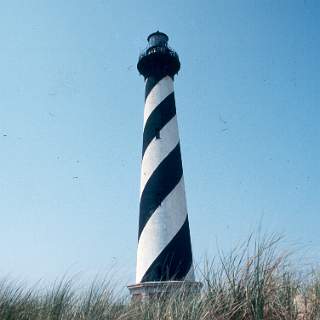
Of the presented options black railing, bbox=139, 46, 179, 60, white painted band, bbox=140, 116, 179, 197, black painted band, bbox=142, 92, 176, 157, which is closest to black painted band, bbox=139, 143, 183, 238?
white painted band, bbox=140, 116, 179, 197

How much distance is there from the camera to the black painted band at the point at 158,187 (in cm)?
1112

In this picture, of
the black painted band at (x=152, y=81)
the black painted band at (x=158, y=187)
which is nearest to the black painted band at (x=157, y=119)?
the black painted band at (x=152, y=81)

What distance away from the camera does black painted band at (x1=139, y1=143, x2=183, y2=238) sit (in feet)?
36.5

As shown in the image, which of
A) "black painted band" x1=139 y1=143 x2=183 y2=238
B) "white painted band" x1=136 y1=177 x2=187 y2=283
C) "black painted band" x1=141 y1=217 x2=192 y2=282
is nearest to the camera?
"black painted band" x1=141 y1=217 x2=192 y2=282

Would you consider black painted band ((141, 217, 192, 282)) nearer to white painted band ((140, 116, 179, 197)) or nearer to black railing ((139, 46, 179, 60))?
white painted band ((140, 116, 179, 197))

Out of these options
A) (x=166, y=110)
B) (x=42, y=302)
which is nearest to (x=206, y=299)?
(x=42, y=302)

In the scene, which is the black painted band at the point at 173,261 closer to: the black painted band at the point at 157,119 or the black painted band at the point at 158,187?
the black painted band at the point at 158,187

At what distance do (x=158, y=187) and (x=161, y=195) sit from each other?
0.27m

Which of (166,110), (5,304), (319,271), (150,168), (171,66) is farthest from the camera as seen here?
(171,66)

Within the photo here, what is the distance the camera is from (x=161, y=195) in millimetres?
11148

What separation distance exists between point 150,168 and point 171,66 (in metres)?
4.30

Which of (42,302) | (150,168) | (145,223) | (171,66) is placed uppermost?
(171,66)

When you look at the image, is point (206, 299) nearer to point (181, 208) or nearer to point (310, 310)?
point (310, 310)

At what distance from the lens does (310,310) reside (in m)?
3.02
